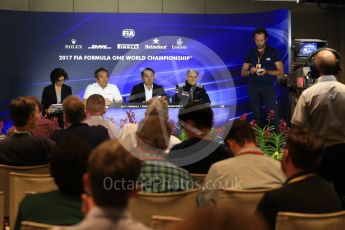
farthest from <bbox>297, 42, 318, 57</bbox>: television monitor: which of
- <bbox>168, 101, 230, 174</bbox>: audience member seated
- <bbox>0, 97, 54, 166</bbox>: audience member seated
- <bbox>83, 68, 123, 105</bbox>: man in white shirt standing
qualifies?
<bbox>0, 97, 54, 166</bbox>: audience member seated

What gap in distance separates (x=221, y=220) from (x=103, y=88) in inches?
319

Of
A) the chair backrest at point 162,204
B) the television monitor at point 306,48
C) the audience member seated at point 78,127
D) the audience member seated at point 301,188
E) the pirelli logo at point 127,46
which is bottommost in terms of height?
the chair backrest at point 162,204

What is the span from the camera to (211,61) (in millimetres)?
9336

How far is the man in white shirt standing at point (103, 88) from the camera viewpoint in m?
8.81

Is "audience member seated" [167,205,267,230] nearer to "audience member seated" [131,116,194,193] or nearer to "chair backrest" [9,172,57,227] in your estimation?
"audience member seated" [131,116,194,193]

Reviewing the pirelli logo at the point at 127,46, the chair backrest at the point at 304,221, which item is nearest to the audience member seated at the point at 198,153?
the chair backrest at the point at 304,221

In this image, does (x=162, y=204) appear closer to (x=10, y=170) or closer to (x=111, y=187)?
(x=111, y=187)

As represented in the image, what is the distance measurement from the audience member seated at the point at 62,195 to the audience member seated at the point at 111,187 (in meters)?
0.52

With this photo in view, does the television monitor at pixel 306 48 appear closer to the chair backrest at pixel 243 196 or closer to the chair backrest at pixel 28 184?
the chair backrest at pixel 243 196

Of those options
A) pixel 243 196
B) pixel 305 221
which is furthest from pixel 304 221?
pixel 243 196

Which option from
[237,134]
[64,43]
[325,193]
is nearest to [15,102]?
[237,134]

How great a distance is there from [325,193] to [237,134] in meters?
0.78

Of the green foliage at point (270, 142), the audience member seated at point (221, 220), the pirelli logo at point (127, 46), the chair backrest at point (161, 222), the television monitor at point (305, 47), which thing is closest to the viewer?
the audience member seated at point (221, 220)

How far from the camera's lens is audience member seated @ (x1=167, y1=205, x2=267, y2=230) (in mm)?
897
